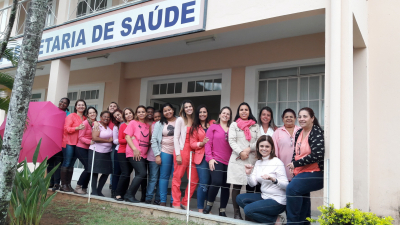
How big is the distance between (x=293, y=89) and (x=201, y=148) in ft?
8.28

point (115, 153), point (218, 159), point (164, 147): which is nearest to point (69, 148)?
point (115, 153)

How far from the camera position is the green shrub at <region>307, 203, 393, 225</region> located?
10.6ft

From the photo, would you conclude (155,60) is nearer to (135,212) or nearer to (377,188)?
(135,212)

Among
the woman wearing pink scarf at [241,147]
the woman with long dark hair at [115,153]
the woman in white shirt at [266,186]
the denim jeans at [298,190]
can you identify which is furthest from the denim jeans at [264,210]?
the woman with long dark hair at [115,153]

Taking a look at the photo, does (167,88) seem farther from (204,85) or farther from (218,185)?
(218,185)

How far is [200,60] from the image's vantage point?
297 inches

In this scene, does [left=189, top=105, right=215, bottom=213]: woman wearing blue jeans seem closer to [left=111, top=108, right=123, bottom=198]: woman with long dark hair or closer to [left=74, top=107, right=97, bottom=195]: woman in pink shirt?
[left=111, top=108, right=123, bottom=198]: woman with long dark hair

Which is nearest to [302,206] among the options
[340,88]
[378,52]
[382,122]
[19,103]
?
[340,88]

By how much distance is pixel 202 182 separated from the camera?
190 inches

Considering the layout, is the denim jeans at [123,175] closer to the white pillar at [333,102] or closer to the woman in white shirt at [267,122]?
the woman in white shirt at [267,122]

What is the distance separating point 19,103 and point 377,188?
4.96 metres

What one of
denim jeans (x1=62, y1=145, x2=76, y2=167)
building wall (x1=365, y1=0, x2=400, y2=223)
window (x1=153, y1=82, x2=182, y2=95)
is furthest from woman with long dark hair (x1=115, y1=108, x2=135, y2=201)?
building wall (x1=365, y1=0, x2=400, y2=223)

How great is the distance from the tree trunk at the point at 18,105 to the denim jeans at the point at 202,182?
2.35 metres

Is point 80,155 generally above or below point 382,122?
below
